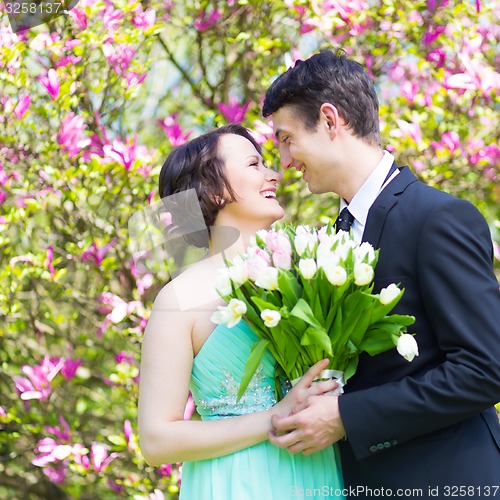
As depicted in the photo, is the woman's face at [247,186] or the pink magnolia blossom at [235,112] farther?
the pink magnolia blossom at [235,112]

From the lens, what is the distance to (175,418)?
2.34m

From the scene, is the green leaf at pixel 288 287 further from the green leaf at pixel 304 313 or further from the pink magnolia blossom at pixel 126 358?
the pink magnolia blossom at pixel 126 358

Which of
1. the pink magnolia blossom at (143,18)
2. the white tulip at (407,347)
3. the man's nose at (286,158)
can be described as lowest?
the white tulip at (407,347)

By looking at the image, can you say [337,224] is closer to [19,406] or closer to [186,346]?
[186,346]

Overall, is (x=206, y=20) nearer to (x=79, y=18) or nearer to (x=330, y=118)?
(x=79, y=18)

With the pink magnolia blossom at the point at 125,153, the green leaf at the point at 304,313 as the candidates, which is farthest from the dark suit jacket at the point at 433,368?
the pink magnolia blossom at the point at 125,153

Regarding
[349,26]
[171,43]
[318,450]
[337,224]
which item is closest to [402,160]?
[349,26]

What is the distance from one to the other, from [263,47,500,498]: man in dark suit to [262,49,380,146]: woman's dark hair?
25cm

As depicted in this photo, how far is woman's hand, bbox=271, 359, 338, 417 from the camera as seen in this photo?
2195 mm

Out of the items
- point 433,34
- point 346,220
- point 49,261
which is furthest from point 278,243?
point 433,34

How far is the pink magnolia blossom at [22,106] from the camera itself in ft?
12.2

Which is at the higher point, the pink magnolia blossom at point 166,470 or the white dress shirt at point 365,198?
the white dress shirt at point 365,198

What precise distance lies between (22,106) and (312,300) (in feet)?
7.04

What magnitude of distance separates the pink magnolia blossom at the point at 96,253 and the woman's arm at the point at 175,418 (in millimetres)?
1416
